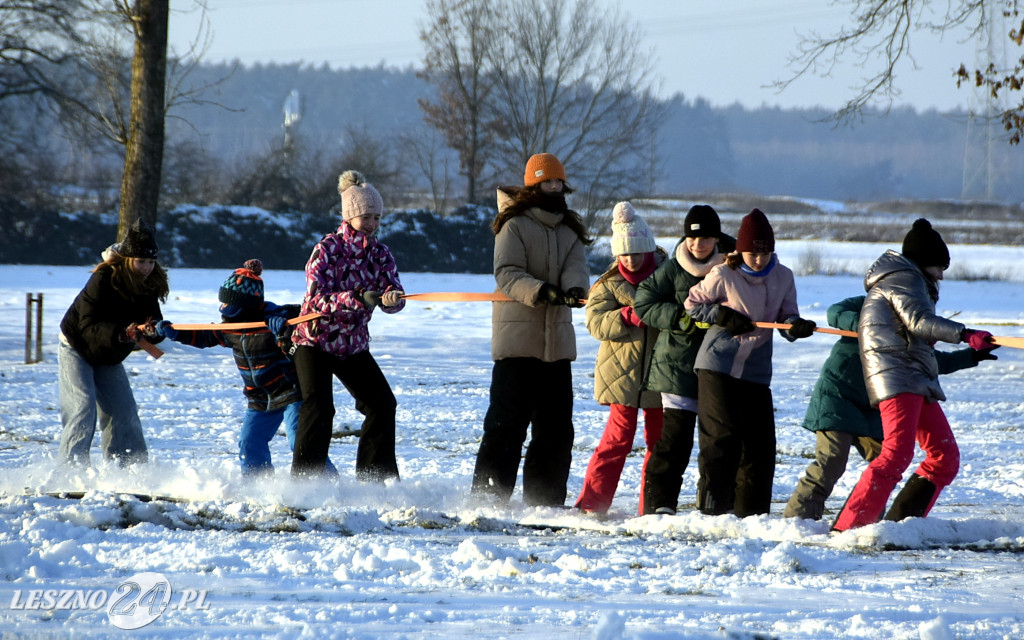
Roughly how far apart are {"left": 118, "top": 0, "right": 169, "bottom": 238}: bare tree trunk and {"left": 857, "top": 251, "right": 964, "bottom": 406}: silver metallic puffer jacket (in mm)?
9546

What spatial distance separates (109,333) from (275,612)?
2.56 meters

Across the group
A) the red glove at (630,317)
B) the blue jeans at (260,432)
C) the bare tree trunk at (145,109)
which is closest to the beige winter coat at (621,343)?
the red glove at (630,317)

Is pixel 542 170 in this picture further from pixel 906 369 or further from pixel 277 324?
pixel 906 369

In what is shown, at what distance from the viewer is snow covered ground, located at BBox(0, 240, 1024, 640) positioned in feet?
10.6

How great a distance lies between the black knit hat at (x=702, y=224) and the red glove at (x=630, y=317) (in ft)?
1.50

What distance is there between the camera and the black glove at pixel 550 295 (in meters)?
4.67

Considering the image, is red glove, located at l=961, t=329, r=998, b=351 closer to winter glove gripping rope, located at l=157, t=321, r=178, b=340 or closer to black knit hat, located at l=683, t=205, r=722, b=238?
black knit hat, located at l=683, t=205, r=722, b=238

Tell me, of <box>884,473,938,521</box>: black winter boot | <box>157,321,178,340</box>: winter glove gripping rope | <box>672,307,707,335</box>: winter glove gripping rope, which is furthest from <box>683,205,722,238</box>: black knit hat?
<box>157,321,178,340</box>: winter glove gripping rope

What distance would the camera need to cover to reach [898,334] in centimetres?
434

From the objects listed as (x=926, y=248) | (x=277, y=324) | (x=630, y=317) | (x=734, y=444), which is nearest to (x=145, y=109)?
(x=277, y=324)

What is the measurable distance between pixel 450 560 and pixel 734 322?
5.22 ft

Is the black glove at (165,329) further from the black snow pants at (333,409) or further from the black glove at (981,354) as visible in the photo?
the black glove at (981,354)

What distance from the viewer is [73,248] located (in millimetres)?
26547

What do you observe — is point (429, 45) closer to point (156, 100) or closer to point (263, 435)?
point (156, 100)
